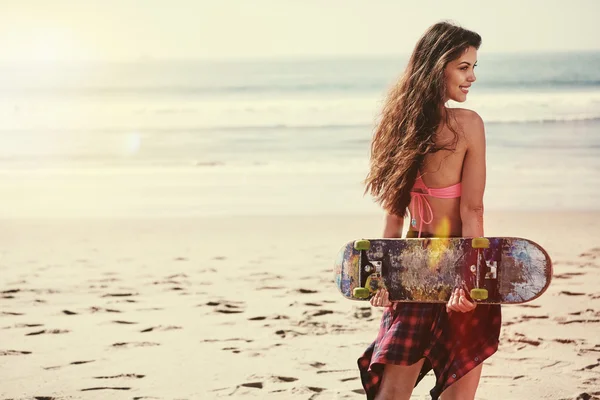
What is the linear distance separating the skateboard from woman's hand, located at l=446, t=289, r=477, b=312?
0.03 metres

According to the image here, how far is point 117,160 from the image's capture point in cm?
1648

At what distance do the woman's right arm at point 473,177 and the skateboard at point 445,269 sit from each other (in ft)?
0.22

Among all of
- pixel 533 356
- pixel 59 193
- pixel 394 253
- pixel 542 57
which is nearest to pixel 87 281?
pixel 533 356

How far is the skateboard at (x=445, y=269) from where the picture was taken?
297cm

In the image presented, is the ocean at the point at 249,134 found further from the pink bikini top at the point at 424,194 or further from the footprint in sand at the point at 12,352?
the footprint in sand at the point at 12,352

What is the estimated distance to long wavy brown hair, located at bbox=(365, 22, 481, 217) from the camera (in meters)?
2.99

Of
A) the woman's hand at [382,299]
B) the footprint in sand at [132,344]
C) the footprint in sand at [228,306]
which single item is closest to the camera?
the woman's hand at [382,299]

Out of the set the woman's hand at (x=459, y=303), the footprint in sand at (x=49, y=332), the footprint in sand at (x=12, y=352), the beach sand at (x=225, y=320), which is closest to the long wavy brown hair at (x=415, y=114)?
the woman's hand at (x=459, y=303)

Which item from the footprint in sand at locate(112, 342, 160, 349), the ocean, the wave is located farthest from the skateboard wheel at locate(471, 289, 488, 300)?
the wave

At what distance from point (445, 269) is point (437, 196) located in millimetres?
244

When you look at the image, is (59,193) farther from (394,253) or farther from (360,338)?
(394,253)

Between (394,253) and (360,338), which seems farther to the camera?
(360,338)

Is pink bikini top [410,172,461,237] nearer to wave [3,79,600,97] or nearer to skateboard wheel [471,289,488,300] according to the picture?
skateboard wheel [471,289,488,300]

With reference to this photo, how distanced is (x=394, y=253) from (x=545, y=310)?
332 cm
